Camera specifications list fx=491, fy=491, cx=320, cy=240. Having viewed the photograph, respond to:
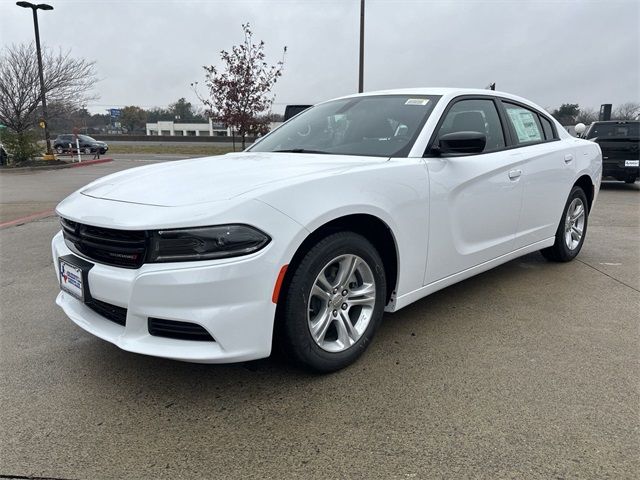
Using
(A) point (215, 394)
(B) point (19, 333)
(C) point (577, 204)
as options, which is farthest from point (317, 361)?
(C) point (577, 204)

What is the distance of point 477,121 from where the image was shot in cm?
374

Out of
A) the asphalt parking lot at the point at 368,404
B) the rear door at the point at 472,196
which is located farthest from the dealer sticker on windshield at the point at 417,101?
the asphalt parking lot at the point at 368,404

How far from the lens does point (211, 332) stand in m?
2.21

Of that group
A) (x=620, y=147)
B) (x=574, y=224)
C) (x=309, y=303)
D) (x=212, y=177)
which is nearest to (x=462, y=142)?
(x=309, y=303)

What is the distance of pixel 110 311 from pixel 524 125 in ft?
11.8

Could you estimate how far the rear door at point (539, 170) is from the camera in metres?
3.99

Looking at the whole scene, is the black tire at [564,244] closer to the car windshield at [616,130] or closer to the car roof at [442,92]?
the car roof at [442,92]

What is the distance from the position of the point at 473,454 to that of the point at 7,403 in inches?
90.3

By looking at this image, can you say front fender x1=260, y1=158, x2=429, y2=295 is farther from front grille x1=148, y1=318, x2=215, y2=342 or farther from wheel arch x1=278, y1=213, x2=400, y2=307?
front grille x1=148, y1=318, x2=215, y2=342

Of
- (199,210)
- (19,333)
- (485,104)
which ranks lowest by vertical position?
(19,333)

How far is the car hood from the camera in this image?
242cm

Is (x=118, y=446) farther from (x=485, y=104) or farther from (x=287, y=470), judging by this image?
(x=485, y=104)

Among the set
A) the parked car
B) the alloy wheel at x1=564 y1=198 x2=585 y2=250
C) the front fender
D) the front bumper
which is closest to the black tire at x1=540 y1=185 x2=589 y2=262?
the alloy wheel at x1=564 y1=198 x2=585 y2=250

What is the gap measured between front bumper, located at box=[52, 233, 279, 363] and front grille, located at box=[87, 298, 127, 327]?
0.10 metres
